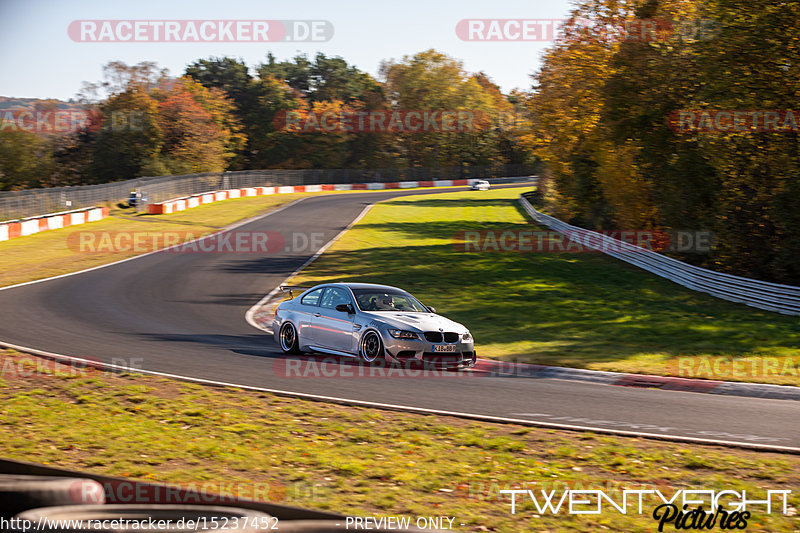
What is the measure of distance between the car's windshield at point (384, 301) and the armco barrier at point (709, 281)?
35.2 ft

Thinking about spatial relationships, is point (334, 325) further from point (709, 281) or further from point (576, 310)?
point (709, 281)

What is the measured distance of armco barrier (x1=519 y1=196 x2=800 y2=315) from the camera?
19.5 meters

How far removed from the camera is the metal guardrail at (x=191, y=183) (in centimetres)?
3612

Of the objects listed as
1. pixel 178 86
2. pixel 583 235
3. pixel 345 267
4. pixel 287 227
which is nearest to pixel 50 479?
pixel 345 267

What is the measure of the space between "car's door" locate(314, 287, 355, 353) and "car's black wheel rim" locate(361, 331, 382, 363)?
1.02 feet

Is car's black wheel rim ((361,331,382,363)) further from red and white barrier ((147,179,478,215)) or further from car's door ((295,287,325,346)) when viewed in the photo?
red and white barrier ((147,179,478,215))

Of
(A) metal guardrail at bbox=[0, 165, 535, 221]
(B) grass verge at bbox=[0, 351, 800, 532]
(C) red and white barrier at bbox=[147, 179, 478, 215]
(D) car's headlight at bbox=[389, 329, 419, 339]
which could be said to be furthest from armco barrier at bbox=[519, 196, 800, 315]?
(C) red and white barrier at bbox=[147, 179, 478, 215]

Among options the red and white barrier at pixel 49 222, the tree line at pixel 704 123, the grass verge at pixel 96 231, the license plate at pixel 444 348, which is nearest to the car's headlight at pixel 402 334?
the license plate at pixel 444 348

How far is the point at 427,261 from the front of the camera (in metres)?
28.8

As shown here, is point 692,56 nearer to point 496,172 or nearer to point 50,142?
point 50,142

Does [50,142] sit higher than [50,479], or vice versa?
[50,142]

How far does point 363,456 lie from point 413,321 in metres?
5.61

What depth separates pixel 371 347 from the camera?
42.3 ft

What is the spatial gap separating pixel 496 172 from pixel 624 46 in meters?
77.8
